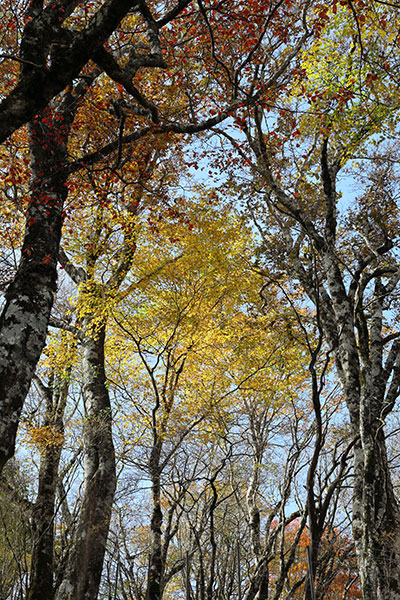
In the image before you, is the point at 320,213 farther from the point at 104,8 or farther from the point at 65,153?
the point at 104,8

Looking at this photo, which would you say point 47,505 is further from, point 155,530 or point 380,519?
point 380,519

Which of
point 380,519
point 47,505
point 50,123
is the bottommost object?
point 380,519

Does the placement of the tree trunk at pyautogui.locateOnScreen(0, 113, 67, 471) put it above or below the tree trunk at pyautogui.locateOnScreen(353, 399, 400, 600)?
above

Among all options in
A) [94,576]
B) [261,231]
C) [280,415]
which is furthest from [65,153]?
[280,415]

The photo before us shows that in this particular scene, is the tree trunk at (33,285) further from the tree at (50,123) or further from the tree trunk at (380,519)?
the tree trunk at (380,519)

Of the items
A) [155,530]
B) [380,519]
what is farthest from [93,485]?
[380,519]

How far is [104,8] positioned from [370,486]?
5.05 meters

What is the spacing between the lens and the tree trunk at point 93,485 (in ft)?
22.3

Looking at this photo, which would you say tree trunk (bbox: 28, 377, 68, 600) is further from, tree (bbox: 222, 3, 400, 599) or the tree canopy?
tree (bbox: 222, 3, 400, 599)

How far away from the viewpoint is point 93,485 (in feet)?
24.7

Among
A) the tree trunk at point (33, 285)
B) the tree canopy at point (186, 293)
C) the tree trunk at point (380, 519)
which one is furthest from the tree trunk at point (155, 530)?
the tree trunk at point (33, 285)

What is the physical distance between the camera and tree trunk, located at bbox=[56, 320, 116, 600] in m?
6.79

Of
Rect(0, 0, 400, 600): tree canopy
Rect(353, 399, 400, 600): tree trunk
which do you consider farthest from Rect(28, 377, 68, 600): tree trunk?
Rect(353, 399, 400, 600): tree trunk

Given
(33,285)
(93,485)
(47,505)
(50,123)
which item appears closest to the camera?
(33,285)
